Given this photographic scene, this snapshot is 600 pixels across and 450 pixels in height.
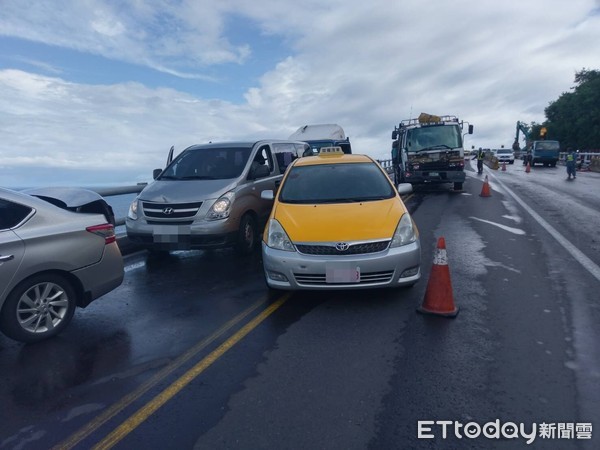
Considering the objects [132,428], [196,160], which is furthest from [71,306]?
[196,160]

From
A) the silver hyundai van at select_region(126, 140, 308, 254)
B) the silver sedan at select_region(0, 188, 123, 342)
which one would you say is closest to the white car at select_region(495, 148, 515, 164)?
the silver hyundai van at select_region(126, 140, 308, 254)

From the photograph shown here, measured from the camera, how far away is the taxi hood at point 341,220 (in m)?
4.96

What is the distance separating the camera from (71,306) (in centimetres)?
464

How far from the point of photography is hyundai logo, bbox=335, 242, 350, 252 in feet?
15.9

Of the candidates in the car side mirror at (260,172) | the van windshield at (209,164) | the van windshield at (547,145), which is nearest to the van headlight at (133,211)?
the van windshield at (209,164)

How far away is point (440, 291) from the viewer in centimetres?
481

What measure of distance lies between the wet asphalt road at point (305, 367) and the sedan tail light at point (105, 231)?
924mm

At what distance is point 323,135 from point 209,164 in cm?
1537

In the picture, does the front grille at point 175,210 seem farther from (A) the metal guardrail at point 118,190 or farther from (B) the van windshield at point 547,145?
(B) the van windshield at point 547,145

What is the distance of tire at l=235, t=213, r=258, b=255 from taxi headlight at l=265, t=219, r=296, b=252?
90.5 inches

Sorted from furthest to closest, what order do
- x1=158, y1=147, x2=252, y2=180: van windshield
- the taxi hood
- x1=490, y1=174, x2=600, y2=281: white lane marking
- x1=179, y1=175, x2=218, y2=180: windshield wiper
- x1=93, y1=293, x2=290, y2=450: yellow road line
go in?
x1=158, y1=147, x2=252, y2=180: van windshield, x1=179, y1=175, x2=218, y2=180: windshield wiper, x1=490, y1=174, x2=600, y2=281: white lane marking, the taxi hood, x1=93, y1=293, x2=290, y2=450: yellow road line

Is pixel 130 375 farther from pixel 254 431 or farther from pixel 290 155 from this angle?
pixel 290 155

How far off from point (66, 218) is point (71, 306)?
3.02ft

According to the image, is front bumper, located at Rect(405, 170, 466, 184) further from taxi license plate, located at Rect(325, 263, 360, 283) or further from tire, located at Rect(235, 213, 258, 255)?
taxi license plate, located at Rect(325, 263, 360, 283)
